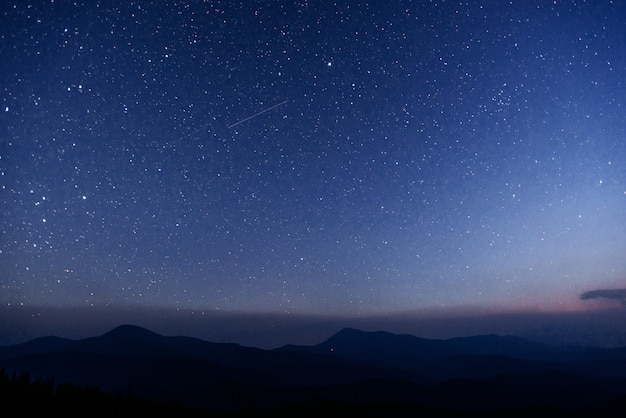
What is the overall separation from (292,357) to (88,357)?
98.9 metres

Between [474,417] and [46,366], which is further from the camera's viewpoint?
[46,366]

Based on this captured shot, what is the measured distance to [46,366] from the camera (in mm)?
162500

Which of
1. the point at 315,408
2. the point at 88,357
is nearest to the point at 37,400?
the point at 315,408

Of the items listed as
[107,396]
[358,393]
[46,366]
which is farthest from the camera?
[46,366]

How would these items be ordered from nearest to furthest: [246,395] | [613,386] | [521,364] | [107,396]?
[107,396], [246,395], [613,386], [521,364]

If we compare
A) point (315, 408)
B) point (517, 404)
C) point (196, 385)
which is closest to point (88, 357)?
point (196, 385)

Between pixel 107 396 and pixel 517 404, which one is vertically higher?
pixel 107 396

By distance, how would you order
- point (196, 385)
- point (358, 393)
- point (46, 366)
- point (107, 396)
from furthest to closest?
1. point (46, 366)
2. point (196, 385)
3. point (358, 393)
4. point (107, 396)

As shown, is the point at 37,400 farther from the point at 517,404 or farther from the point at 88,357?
the point at 88,357

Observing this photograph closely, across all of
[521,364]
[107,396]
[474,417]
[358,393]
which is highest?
[107,396]

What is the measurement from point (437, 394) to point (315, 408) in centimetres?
6500

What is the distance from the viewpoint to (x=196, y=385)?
128000mm

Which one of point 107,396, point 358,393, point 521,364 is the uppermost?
point 107,396

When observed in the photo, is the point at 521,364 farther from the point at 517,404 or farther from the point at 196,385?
the point at 196,385
